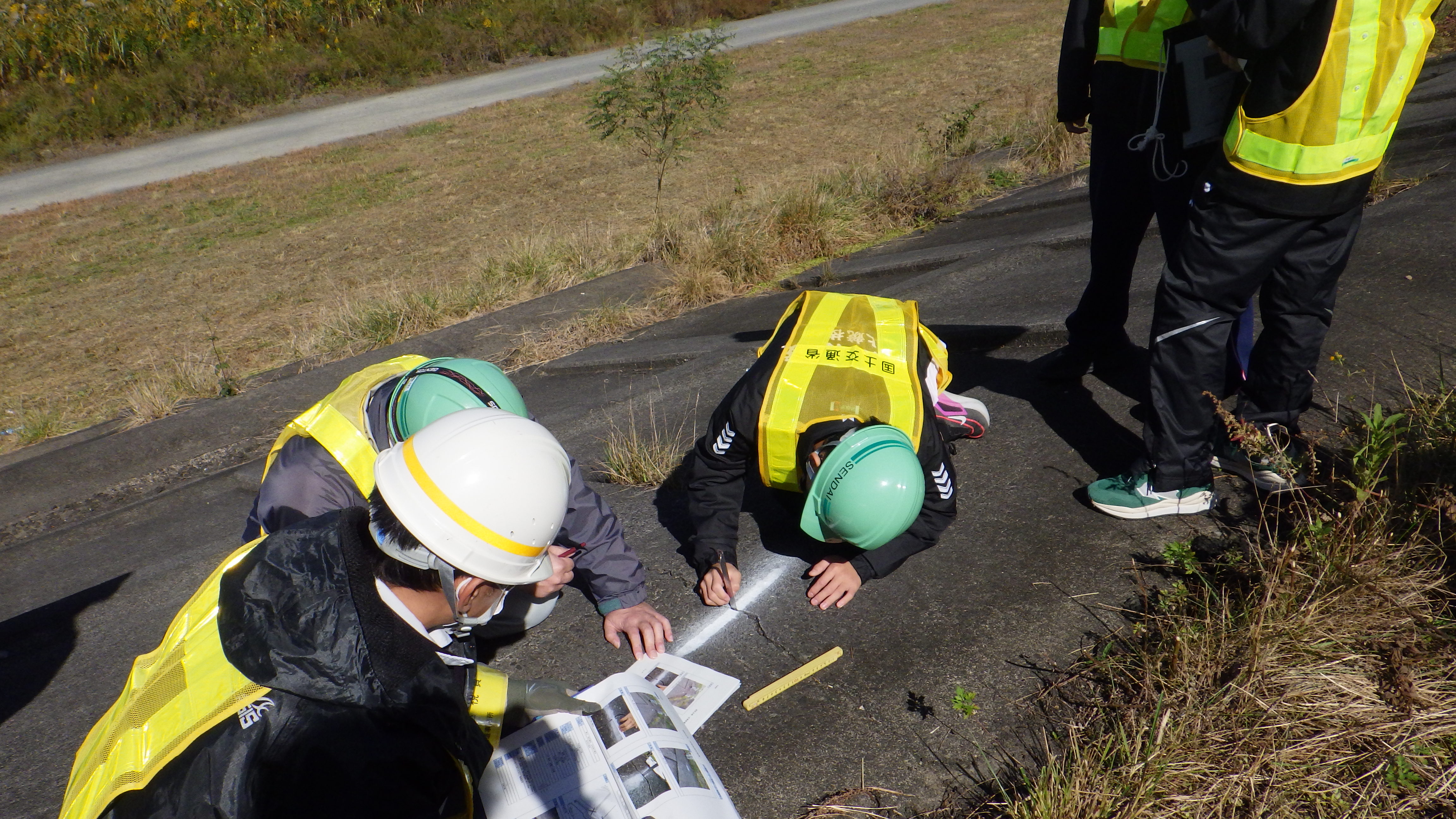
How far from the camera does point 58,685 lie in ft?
11.1

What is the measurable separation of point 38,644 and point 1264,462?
15.7ft

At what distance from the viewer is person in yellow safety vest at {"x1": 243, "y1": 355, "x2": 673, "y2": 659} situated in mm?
2576

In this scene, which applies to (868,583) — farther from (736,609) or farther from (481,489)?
(481,489)

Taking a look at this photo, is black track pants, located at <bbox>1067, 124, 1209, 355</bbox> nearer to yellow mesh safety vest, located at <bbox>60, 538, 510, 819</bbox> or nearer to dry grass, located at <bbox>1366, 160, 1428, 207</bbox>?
dry grass, located at <bbox>1366, 160, 1428, 207</bbox>

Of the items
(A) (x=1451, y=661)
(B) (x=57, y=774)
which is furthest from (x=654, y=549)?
(A) (x=1451, y=661)

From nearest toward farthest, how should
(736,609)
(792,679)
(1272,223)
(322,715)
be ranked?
(322,715), (1272,223), (792,679), (736,609)

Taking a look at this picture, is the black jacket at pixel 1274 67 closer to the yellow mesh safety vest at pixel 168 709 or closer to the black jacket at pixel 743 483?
the black jacket at pixel 743 483

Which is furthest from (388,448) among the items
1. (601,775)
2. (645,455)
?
(645,455)

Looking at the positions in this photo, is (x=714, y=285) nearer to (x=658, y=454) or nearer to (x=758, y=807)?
(x=658, y=454)

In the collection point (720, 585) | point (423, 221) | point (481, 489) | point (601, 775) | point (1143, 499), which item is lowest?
point (423, 221)

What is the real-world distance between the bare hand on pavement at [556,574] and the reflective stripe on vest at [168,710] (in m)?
0.74

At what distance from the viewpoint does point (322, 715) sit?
166 centimetres

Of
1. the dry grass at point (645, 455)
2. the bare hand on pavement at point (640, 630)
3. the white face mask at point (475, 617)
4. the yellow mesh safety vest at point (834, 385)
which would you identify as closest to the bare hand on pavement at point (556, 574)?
the white face mask at point (475, 617)

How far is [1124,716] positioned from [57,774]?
3.28m
